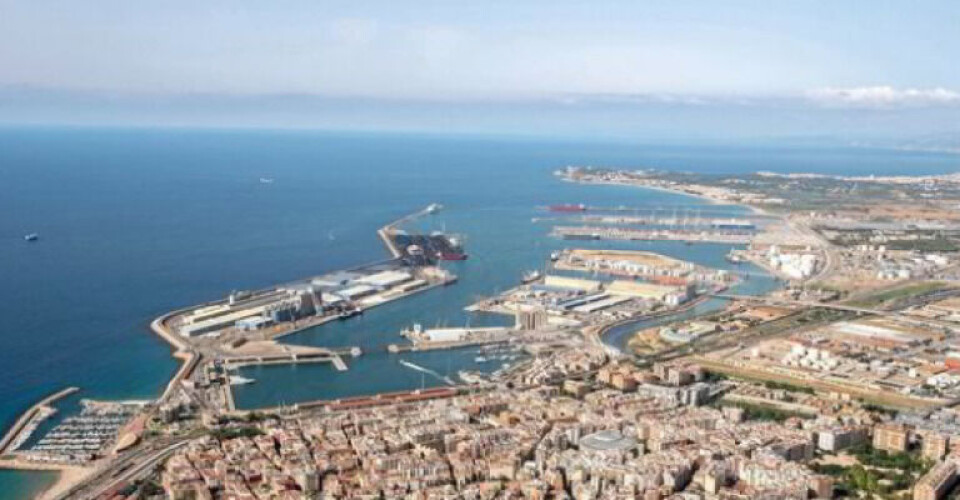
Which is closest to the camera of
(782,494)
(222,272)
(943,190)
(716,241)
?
(782,494)

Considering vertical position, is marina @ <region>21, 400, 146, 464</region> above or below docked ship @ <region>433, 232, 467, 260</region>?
below

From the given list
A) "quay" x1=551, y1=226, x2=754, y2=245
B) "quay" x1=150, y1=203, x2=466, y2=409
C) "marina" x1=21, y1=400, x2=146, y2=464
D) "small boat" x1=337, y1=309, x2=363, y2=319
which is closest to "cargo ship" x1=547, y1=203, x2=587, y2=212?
"quay" x1=551, y1=226, x2=754, y2=245

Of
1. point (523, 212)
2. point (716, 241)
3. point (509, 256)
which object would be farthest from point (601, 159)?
point (509, 256)

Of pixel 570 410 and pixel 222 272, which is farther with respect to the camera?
pixel 222 272

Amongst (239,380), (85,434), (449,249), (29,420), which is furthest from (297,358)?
(449,249)

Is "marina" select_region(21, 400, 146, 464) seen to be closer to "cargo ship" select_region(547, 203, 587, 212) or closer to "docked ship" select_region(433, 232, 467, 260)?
"docked ship" select_region(433, 232, 467, 260)

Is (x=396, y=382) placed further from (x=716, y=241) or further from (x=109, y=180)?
(x=109, y=180)

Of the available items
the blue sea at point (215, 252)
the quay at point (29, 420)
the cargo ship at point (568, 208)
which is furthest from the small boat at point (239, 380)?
the cargo ship at point (568, 208)
